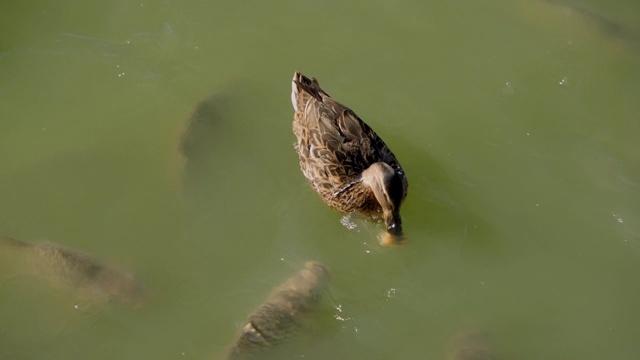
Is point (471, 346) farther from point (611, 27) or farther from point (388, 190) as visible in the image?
point (611, 27)

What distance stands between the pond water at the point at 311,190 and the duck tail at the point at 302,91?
474 millimetres

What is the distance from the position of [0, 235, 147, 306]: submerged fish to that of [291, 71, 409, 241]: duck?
1.93m

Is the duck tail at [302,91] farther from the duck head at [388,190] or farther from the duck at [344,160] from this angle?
the duck head at [388,190]

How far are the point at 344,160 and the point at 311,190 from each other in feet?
1.73

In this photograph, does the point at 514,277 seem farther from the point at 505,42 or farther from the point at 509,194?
the point at 505,42

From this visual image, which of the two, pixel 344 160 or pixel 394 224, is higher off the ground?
pixel 344 160

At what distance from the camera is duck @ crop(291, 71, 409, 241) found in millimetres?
6590

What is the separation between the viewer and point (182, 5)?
8.34m

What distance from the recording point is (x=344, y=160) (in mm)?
6734

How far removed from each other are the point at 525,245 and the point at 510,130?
53.5 inches

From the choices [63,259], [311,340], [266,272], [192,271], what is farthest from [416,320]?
[63,259]

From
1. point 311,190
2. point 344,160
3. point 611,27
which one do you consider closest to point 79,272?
point 311,190

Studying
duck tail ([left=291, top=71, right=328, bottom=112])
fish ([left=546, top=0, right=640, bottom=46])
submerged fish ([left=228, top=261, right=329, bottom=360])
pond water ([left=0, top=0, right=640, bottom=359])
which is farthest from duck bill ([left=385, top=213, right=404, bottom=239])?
fish ([left=546, top=0, right=640, bottom=46])

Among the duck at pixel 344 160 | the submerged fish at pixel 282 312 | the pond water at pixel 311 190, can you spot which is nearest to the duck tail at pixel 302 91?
the duck at pixel 344 160
